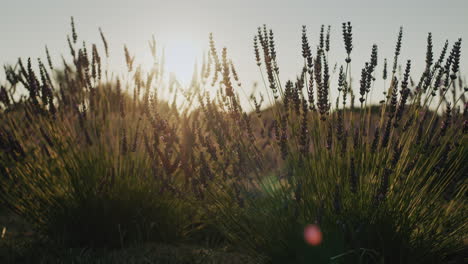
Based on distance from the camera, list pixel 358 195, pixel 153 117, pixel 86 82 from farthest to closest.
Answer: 1. pixel 86 82
2. pixel 153 117
3. pixel 358 195

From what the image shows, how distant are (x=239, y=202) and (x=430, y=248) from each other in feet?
3.05

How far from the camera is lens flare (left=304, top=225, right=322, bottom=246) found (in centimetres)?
185

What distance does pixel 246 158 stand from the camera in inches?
87.7

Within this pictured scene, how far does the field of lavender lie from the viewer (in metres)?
1.96

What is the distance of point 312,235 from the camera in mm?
1893

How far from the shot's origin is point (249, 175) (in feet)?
7.63

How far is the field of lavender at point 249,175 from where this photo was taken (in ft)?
6.44

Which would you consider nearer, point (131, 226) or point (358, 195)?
point (358, 195)

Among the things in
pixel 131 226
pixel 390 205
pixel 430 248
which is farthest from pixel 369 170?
pixel 131 226

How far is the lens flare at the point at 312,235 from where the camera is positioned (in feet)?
6.07

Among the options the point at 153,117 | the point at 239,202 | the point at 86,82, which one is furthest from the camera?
the point at 86,82

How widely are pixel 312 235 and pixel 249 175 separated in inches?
21.6

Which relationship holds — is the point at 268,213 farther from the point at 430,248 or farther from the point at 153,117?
the point at 153,117

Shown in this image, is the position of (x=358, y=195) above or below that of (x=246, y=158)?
below
